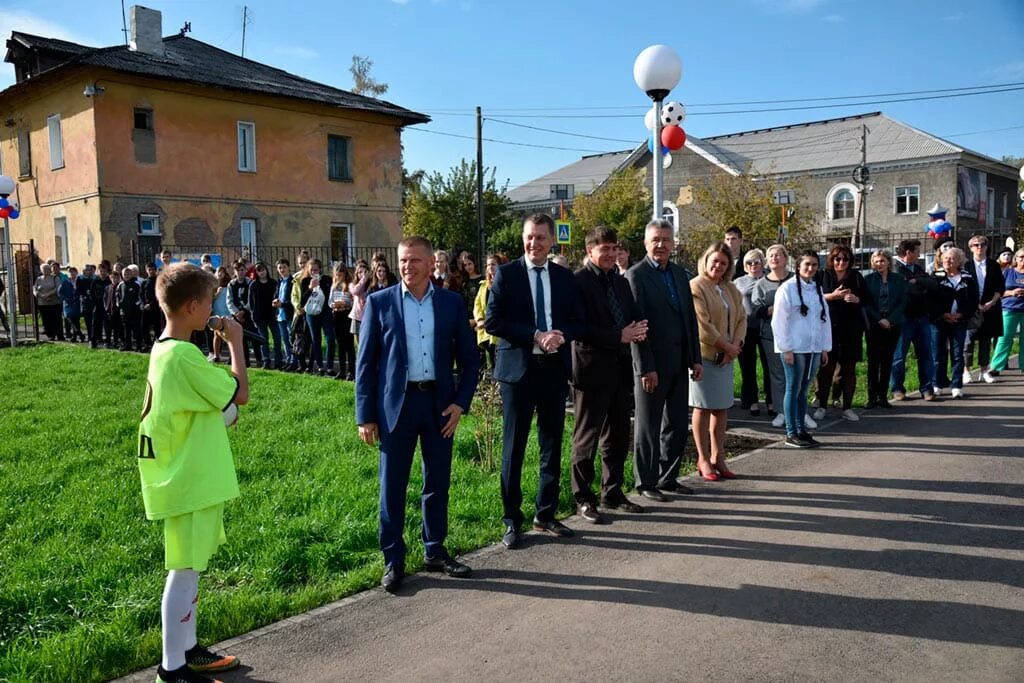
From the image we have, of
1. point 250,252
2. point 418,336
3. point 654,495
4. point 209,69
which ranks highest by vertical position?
point 209,69

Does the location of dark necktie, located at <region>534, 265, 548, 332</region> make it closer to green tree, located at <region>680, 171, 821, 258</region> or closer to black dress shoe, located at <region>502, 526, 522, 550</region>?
black dress shoe, located at <region>502, 526, 522, 550</region>

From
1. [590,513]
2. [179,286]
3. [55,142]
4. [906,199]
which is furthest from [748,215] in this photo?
[179,286]

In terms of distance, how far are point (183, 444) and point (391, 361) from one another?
1.49m

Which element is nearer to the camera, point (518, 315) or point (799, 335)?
point (518, 315)

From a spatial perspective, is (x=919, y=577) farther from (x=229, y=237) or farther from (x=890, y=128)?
(x=890, y=128)

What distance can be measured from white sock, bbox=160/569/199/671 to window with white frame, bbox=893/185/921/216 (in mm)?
48572

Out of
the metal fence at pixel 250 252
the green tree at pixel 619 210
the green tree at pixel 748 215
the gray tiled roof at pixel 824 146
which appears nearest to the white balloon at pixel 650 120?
the metal fence at pixel 250 252

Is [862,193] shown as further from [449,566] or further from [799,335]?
[449,566]

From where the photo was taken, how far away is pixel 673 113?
9234mm

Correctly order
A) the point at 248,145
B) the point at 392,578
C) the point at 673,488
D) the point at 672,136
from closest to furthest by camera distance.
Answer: the point at 392,578 < the point at 673,488 < the point at 672,136 < the point at 248,145

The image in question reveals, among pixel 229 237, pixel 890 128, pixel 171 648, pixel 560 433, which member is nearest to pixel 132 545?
pixel 171 648

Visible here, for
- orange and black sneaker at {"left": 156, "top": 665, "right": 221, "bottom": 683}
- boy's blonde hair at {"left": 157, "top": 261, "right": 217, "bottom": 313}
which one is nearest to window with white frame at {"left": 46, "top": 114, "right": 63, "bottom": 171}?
boy's blonde hair at {"left": 157, "top": 261, "right": 217, "bottom": 313}

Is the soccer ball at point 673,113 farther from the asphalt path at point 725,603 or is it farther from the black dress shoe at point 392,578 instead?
the black dress shoe at point 392,578

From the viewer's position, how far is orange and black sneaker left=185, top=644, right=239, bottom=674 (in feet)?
12.8
